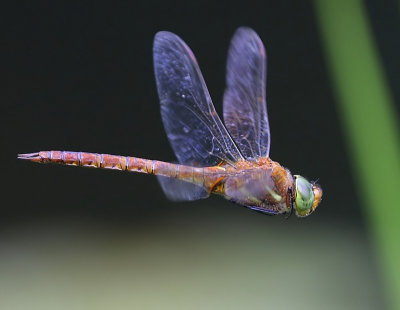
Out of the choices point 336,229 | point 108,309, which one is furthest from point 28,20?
point 336,229

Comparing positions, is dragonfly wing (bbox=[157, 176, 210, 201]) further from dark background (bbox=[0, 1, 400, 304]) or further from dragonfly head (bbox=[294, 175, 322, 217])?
dark background (bbox=[0, 1, 400, 304])

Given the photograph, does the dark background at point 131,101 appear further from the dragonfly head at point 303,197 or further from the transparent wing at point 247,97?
the dragonfly head at point 303,197

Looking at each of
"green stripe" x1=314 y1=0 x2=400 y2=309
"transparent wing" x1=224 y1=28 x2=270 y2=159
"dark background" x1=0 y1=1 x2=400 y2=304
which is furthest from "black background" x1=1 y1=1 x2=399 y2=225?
"transparent wing" x1=224 y1=28 x2=270 y2=159

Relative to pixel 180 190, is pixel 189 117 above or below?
above

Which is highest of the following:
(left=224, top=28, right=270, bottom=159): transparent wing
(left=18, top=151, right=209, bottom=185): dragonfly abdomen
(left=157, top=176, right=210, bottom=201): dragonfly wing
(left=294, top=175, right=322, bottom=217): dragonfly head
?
(left=224, top=28, right=270, bottom=159): transparent wing

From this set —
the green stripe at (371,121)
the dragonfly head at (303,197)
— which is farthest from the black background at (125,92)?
the dragonfly head at (303,197)

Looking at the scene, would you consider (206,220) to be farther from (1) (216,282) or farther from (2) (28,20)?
(2) (28,20)

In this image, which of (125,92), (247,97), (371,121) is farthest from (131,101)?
(247,97)

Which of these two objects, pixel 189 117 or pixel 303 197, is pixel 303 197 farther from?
pixel 189 117
